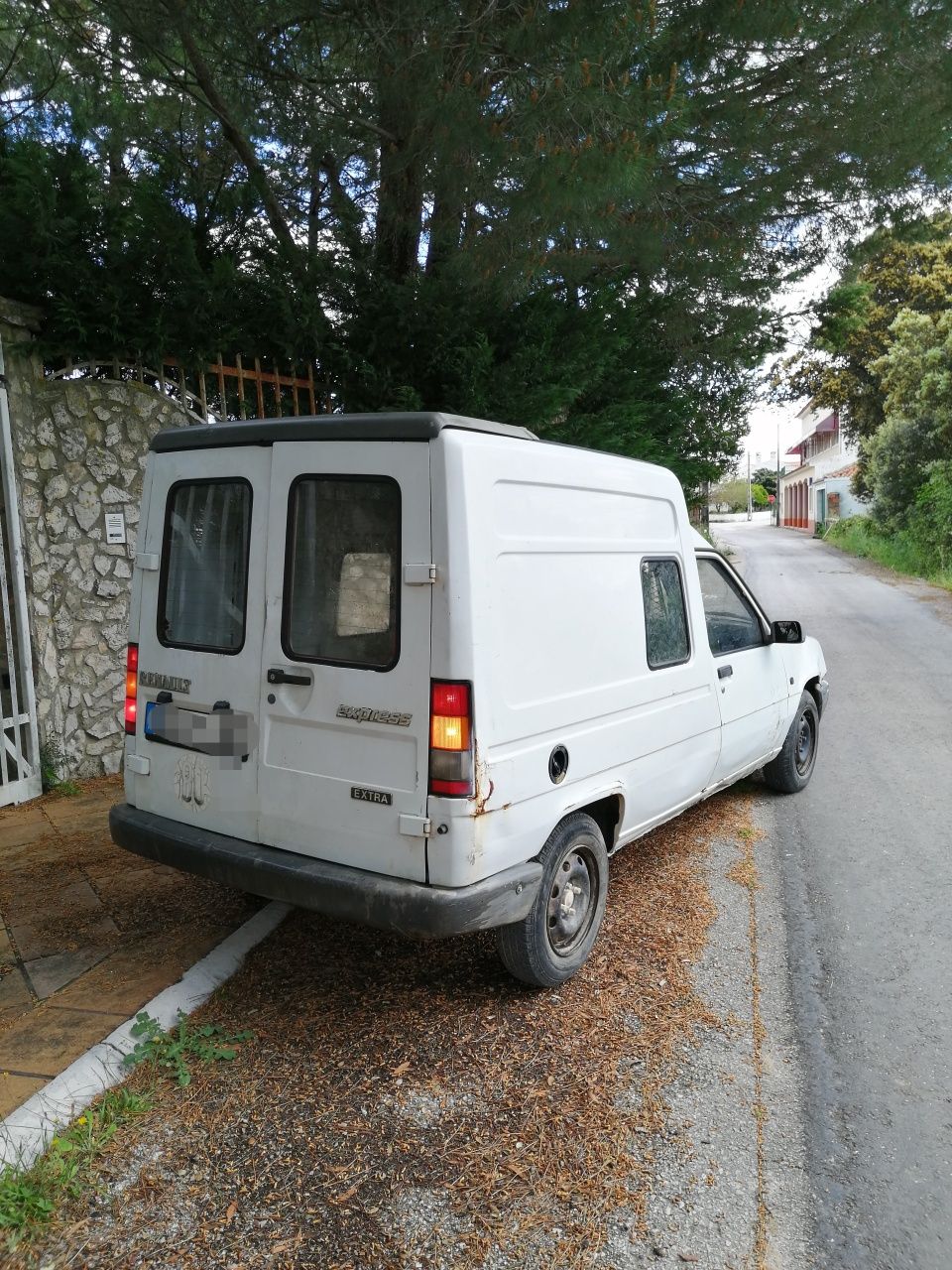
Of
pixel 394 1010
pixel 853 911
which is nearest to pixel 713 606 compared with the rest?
pixel 853 911

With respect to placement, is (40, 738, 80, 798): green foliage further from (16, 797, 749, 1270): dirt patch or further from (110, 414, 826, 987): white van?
(16, 797, 749, 1270): dirt patch

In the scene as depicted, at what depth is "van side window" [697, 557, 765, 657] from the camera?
5316 millimetres

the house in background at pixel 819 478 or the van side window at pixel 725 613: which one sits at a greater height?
the house in background at pixel 819 478

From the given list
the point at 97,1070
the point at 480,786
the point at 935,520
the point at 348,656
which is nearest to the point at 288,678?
the point at 348,656

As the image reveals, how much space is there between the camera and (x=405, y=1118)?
3.03 metres

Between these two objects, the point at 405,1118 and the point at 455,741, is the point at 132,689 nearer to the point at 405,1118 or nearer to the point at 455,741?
the point at 455,741

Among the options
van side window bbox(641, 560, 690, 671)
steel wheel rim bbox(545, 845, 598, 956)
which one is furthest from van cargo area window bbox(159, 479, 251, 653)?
van side window bbox(641, 560, 690, 671)

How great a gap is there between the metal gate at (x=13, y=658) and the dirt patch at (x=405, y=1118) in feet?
9.07

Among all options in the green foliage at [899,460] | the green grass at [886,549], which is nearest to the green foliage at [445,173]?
the green grass at [886,549]

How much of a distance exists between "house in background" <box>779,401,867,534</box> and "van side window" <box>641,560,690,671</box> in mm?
30186

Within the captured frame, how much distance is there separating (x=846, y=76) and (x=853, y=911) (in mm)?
6112

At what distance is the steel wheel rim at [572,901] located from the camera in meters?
3.87

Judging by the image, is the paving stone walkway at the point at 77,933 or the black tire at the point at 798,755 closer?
the paving stone walkway at the point at 77,933

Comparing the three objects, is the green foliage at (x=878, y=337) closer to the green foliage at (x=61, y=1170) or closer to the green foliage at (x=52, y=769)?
the green foliage at (x=52, y=769)
